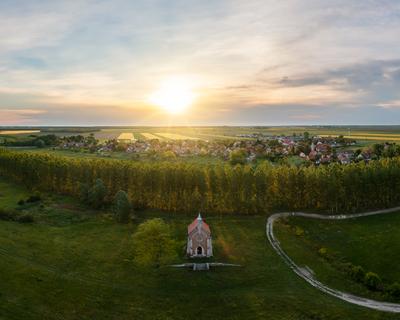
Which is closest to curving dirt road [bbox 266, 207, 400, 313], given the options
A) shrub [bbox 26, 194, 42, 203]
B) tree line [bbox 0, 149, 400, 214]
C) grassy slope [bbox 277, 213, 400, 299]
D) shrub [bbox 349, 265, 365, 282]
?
grassy slope [bbox 277, 213, 400, 299]

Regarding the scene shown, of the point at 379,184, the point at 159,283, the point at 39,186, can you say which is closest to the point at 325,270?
the point at 159,283

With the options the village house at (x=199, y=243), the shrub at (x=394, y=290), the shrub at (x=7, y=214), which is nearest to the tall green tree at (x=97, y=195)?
the shrub at (x=7, y=214)

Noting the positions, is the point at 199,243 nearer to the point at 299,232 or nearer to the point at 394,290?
the point at 299,232

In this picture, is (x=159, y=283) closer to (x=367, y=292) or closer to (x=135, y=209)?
(x=367, y=292)

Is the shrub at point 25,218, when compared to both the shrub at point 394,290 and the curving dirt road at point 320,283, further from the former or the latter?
the shrub at point 394,290

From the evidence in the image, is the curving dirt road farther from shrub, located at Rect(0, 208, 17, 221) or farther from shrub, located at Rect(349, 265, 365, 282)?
shrub, located at Rect(0, 208, 17, 221)

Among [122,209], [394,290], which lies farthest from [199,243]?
[394,290]
